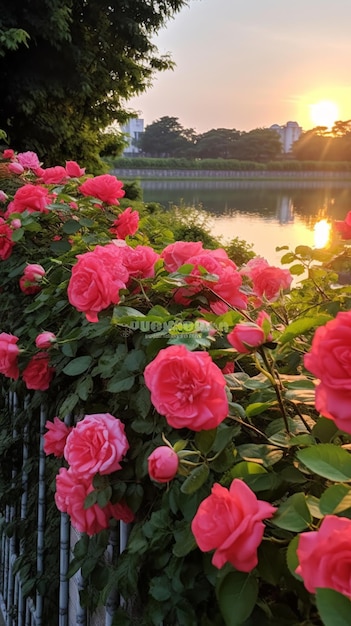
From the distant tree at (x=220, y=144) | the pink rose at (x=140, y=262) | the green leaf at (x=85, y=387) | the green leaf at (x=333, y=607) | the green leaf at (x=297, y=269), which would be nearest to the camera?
the green leaf at (x=333, y=607)

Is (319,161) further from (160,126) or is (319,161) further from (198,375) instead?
(198,375)

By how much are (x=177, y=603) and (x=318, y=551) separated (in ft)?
0.88

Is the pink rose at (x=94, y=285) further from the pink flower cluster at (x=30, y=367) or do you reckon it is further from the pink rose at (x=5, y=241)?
the pink rose at (x=5, y=241)

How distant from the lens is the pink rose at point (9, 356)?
115cm

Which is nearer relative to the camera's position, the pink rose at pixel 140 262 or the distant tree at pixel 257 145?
the pink rose at pixel 140 262

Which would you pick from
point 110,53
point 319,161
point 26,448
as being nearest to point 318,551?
point 26,448

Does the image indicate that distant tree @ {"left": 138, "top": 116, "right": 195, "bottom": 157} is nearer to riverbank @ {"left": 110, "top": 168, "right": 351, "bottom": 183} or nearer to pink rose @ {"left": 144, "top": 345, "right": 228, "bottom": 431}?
→ riverbank @ {"left": 110, "top": 168, "right": 351, "bottom": 183}

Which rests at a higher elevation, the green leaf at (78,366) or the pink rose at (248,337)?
the pink rose at (248,337)

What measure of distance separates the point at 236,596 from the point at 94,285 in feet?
1.78

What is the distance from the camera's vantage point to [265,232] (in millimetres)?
16141

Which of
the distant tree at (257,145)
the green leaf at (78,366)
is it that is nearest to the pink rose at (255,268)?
the green leaf at (78,366)

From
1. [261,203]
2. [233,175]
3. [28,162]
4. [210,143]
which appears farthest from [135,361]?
[210,143]

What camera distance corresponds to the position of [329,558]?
0.41 meters

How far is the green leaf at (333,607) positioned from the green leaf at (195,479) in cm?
21
